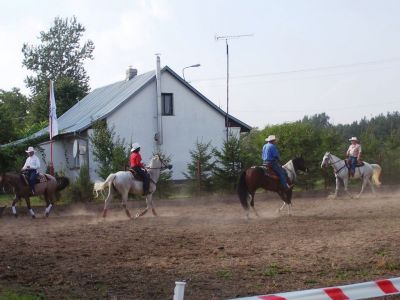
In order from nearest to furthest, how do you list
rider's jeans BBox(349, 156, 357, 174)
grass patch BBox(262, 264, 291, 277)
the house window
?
grass patch BBox(262, 264, 291, 277) → rider's jeans BBox(349, 156, 357, 174) → the house window

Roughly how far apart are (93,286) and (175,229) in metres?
6.90

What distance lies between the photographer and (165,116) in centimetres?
4006

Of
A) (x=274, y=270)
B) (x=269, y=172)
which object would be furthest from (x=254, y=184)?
(x=274, y=270)

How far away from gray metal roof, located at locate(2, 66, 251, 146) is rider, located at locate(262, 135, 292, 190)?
18485 millimetres

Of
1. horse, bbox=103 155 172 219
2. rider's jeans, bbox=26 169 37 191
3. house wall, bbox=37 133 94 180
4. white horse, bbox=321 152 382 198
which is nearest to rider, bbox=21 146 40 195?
rider's jeans, bbox=26 169 37 191

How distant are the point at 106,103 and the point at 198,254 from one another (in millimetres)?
31596

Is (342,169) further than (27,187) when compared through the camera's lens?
Yes

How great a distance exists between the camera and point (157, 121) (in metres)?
39.5

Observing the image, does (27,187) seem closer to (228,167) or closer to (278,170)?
(278,170)

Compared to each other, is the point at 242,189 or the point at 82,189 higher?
the point at 242,189

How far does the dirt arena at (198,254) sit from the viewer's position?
28.3ft

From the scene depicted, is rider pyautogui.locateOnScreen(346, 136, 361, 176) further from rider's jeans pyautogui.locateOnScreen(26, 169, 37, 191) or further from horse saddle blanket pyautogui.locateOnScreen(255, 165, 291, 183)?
rider's jeans pyautogui.locateOnScreen(26, 169, 37, 191)

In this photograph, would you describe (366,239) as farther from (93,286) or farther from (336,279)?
(93,286)

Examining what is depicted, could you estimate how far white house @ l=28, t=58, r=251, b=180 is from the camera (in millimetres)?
38688
